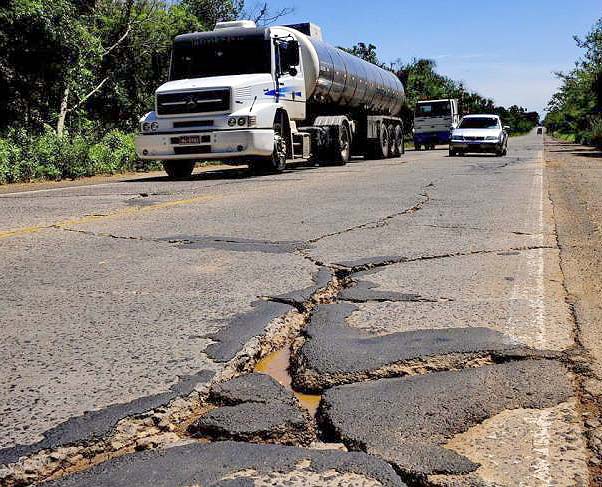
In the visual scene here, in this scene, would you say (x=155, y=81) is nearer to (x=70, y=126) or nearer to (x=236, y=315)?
(x=70, y=126)

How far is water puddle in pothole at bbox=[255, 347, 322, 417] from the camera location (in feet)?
8.18

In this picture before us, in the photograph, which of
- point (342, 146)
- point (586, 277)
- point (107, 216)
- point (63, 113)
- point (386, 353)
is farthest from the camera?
point (63, 113)

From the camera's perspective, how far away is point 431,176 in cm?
1420

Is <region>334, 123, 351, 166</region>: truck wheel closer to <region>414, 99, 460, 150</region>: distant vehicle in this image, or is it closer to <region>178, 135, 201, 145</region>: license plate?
<region>178, 135, 201, 145</region>: license plate

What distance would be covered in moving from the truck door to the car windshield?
40.7 feet

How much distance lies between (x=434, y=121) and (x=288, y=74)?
25795 millimetres

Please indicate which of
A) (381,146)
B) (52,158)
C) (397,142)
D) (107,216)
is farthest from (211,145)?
(397,142)

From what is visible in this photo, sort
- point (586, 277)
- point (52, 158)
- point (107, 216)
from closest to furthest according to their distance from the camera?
point (586, 277)
point (107, 216)
point (52, 158)

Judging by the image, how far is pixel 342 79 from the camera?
18828 millimetres

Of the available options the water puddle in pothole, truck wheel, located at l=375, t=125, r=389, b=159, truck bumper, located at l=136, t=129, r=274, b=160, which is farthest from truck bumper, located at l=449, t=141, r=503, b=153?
the water puddle in pothole

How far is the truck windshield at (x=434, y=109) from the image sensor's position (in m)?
39.1

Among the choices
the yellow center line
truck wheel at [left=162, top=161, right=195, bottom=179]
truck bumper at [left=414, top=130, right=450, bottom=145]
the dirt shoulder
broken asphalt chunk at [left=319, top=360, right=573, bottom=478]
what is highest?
truck bumper at [left=414, top=130, right=450, bottom=145]

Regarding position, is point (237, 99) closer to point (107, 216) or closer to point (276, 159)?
point (276, 159)

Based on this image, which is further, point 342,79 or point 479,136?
point 479,136
